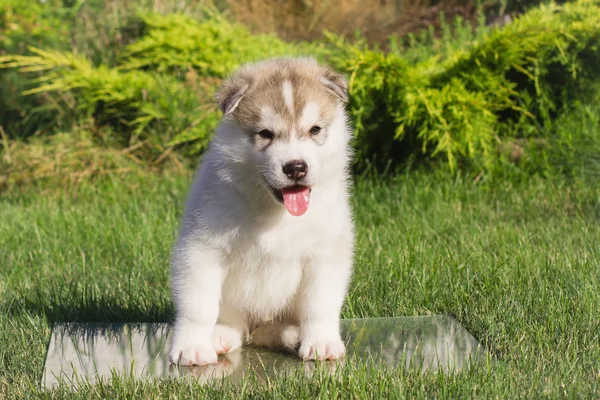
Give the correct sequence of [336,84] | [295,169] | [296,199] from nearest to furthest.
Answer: [295,169] < [296,199] < [336,84]

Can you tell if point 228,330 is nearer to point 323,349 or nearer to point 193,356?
point 193,356

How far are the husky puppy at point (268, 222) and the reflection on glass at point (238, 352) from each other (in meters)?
0.11

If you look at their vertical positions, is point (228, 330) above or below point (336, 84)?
below

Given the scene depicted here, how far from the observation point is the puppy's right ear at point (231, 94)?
3.41m

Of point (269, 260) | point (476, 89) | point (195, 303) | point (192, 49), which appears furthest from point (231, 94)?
point (192, 49)

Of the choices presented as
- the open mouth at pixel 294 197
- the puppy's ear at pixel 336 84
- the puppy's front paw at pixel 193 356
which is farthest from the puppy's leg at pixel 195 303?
the puppy's ear at pixel 336 84

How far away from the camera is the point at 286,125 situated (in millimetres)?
3350

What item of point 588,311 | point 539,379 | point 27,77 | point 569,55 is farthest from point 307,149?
point 27,77

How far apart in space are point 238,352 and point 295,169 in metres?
0.97

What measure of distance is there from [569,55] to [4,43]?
5.97m

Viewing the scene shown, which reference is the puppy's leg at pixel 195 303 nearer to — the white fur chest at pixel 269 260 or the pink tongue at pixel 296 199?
the white fur chest at pixel 269 260

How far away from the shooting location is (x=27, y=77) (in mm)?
8703

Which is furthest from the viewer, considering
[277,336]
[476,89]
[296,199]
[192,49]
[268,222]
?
[192,49]

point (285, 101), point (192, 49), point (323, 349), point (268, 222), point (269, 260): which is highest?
point (192, 49)
